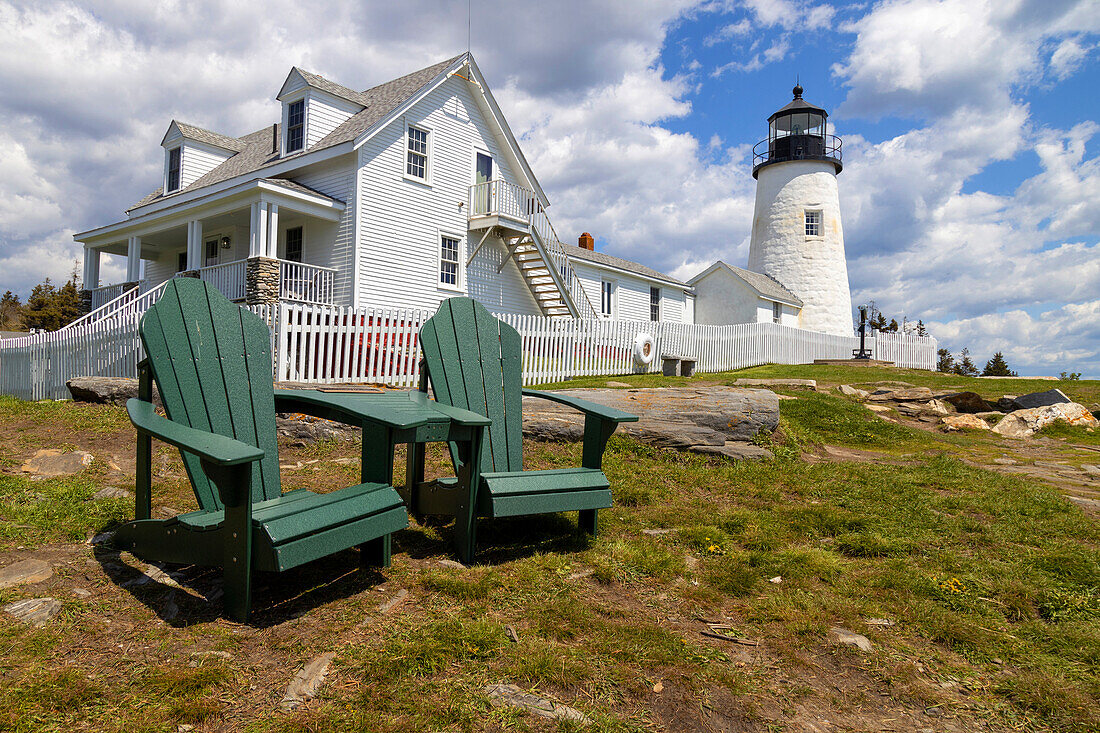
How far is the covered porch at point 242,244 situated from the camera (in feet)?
43.6

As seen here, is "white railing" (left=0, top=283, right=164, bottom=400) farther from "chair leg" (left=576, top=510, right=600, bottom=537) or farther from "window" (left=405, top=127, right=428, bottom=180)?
"chair leg" (left=576, top=510, right=600, bottom=537)

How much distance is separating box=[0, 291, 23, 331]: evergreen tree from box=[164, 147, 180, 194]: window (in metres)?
20.7

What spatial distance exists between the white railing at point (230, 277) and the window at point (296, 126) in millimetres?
3969

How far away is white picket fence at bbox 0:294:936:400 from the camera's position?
30.4 feet

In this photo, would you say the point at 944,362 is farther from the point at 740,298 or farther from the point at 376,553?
the point at 376,553

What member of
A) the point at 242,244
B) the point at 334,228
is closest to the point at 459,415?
the point at 334,228

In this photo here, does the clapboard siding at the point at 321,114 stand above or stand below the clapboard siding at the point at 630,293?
above

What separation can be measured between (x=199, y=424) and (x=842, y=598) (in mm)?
3019

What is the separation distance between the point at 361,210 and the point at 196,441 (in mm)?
13348

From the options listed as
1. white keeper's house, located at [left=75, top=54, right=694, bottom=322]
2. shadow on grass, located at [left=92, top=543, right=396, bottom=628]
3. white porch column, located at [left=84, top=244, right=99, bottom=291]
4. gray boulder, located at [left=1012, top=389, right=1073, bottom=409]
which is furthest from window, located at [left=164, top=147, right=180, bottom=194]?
gray boulder, located at [left=1012, top=389, right=1073, bottom=409]

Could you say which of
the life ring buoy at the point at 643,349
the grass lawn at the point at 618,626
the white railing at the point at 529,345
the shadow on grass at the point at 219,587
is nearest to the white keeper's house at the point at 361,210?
the white railing at the point at 529,345

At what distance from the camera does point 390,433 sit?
2.75 metres

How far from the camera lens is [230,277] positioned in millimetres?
14117

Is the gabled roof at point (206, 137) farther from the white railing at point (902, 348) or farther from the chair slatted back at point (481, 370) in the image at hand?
the white railing at point (902, 348)
